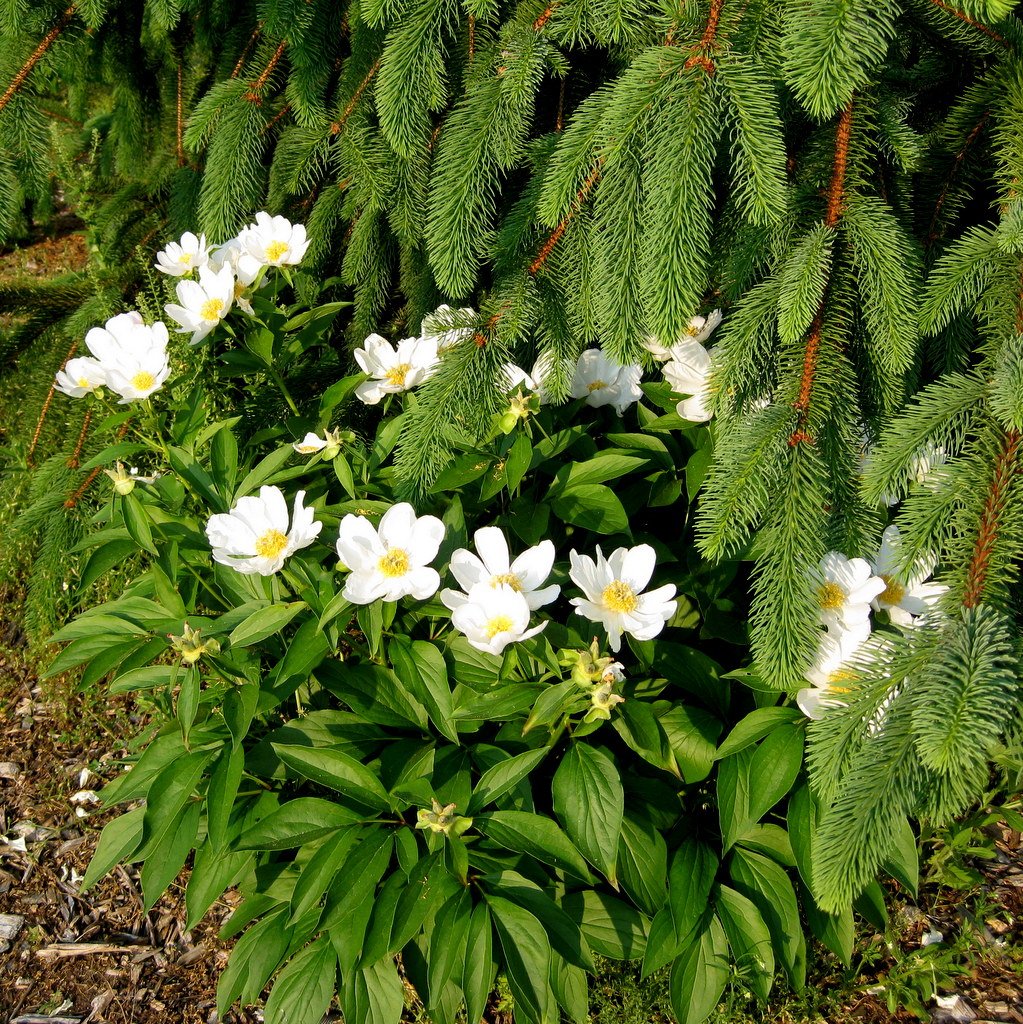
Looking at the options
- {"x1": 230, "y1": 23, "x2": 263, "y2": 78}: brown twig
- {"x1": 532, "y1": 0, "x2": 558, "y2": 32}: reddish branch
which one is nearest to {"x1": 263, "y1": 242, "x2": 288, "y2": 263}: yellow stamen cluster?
{"x1": 230, "y1": 23, "x2": 263, "y2": 78}: brown twig

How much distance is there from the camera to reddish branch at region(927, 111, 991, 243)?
1.59 meters

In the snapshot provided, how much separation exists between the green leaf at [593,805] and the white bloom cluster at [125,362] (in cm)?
119

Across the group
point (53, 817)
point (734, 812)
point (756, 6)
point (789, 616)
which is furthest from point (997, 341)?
point (53, 817)

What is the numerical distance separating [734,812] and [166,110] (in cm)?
287

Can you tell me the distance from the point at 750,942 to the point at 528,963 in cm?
43

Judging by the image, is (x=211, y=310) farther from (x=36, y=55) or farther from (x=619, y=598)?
(x=619, y=598)

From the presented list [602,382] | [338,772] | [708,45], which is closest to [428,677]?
[338,772]

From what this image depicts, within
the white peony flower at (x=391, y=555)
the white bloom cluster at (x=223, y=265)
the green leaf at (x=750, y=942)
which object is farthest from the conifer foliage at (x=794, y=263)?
the white bloom cluster at (x=223, y=265)

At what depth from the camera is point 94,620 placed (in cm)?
185

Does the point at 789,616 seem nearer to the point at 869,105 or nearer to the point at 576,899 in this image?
the point at 576,899

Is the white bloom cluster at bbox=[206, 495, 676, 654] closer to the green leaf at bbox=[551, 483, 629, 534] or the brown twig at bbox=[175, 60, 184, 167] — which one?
the green leaf at bbox=[551, 483, 629, 534]

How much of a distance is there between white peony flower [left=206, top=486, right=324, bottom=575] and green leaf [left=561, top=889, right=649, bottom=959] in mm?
881

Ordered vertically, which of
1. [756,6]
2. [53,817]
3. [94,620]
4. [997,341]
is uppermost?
[756,6]

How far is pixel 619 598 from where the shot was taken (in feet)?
5.19
